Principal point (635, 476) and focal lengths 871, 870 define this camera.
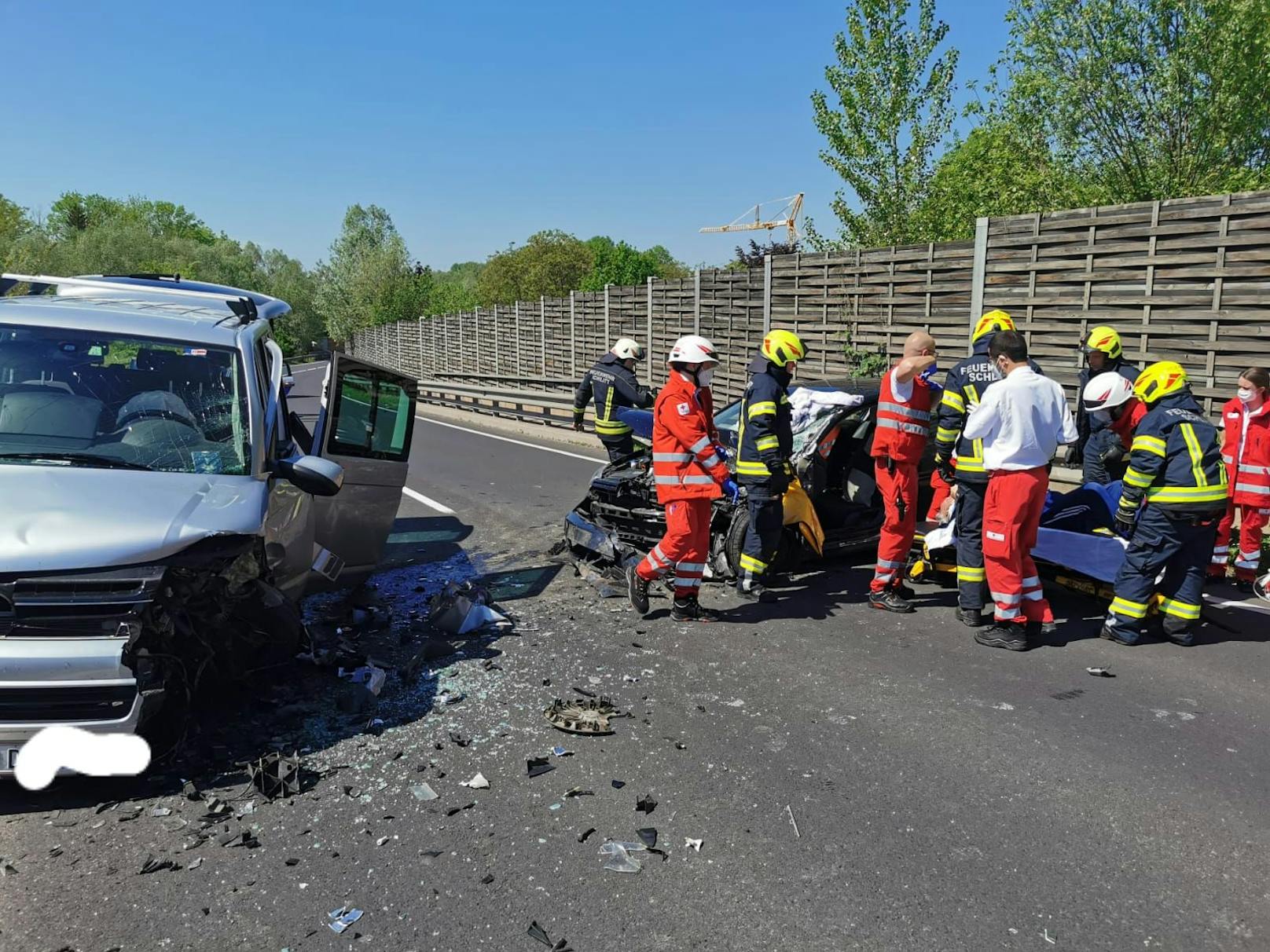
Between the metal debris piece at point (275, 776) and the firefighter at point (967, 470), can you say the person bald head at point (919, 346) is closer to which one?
the firefighter at point (967, 470)

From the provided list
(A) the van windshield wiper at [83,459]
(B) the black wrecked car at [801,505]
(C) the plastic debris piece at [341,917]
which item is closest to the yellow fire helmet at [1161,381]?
(B) the black wrecked car at [801,505]

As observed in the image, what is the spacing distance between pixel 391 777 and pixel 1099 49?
16.5m

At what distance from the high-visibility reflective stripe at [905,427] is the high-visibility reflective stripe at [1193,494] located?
1637 millimetres

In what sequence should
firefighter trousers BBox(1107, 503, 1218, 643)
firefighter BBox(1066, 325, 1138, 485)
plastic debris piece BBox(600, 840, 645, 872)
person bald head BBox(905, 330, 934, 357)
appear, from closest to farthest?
plastic debris piece BBox(600, 840, 645, 872)
firefighter trousers BBox(1107, 503, 1218, 643)
person bald head BBox(905, 330, 934, 357)
firefighter BBox(1066, 325, 1138, 485)

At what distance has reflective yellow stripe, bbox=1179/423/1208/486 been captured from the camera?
538 cm

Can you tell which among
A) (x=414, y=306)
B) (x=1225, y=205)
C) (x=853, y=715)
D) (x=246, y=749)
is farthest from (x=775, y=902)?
(x=414, y=306)

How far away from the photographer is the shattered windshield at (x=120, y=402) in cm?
422

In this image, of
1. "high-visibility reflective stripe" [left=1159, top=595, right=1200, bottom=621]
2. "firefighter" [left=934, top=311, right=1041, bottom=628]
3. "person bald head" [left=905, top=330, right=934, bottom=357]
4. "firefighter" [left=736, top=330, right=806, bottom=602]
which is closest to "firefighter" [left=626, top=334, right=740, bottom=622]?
"firefighter" [left=736, top=330, right=806, bottom=602]

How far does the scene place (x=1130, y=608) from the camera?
559 centimetres

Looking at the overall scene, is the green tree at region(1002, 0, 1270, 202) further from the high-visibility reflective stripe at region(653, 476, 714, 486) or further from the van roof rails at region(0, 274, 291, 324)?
the van roof rails at region(0, 274, 291, 324)

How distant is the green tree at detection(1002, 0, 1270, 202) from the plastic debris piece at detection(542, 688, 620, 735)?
15031 mm

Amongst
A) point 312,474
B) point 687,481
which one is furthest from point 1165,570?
point 312,474

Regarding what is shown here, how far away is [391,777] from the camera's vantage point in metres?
3.93

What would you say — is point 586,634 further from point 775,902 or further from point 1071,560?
point 1071,560
